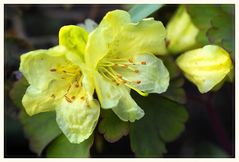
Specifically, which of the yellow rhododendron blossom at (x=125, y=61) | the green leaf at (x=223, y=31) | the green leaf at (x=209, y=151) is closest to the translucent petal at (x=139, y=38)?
the yellow rhododendron blossom at (x=125, y=61)

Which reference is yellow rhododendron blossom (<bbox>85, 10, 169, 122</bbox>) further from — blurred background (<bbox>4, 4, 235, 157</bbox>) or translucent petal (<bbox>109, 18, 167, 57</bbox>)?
blurred background (<bbox>4, 4, 235, 157</bbox>)

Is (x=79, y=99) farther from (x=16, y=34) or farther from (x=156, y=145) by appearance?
(x=16, y=34)

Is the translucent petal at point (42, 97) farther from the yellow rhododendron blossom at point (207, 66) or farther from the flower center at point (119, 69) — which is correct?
the yellow rhododendron blossom at point (207, 66)

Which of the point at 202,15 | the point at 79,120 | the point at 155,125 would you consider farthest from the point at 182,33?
the point at 79,120

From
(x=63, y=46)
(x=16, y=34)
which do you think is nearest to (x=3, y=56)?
(x=16, y=34)

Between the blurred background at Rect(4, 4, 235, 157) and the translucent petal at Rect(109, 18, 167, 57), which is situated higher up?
the translucent petal at Rect(109, 18, 167, 57)

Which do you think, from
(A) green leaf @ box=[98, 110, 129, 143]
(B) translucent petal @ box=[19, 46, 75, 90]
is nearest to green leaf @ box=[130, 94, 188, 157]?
(A) green leaf @ box=[98, 110, 129, 143]
